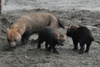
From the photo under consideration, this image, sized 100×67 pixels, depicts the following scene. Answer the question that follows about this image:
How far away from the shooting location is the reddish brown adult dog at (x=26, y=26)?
26.5ft

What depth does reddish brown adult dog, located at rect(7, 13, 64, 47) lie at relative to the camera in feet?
26.5

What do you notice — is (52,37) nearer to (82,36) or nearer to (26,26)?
(82,36)

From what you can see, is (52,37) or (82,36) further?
(82,36)

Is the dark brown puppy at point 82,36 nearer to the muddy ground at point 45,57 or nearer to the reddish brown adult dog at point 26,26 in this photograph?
the muddy ground at point 45,57

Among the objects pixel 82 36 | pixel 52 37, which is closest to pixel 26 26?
pixel 52 37

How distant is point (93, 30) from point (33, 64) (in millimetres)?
4380

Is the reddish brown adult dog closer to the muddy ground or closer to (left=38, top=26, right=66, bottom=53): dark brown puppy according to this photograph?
the muddy ground

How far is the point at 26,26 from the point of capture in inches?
356

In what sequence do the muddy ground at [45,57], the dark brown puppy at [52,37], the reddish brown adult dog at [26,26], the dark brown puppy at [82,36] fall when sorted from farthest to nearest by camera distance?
1. the reddish brown adult dog at [26,26]
2. the dark brown puppy at [82,36]
3. the dark brown puppy at [52,37]
4. the muddy ground at [45,57]

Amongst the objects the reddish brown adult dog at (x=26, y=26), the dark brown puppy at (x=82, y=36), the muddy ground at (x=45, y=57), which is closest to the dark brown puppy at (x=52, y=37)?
the muddy ground at (x=45, y=57)

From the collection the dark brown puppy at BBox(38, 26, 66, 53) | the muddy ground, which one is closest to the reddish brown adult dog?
the muddy ground

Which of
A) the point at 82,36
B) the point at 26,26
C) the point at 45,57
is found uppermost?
the point at 26,26

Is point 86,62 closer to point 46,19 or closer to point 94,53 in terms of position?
point 94,53

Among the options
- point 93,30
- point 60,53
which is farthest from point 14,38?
point 93,30
